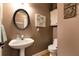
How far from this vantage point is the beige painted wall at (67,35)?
54.2 inches

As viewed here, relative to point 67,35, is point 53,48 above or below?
below

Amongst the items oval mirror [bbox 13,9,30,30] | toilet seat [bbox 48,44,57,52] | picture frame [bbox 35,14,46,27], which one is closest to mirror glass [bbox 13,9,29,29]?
oval mirror [bbox 13,9,30,30]

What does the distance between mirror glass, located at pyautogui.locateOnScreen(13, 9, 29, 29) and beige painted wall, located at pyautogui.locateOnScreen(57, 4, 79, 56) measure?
384 mm

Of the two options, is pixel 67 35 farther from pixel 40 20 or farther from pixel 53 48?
pixel 40 20

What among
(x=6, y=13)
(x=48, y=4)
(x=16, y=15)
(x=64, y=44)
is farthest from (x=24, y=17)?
(x=64, y=44)

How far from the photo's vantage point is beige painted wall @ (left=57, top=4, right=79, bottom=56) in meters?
1.38

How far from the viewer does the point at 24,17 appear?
4.77 feet

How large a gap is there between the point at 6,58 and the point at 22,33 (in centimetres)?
33

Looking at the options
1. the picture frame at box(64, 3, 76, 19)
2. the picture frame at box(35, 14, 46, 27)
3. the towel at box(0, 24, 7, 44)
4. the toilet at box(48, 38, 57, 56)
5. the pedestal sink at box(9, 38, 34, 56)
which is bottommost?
the toilet at box(48, 38, 57, 56)

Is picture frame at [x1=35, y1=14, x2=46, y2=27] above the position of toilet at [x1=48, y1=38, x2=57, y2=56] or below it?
above

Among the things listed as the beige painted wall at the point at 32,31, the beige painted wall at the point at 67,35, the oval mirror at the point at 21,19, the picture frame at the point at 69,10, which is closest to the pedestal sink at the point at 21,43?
the beige painted wall at the point at 32,31

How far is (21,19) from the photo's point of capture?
145 cm

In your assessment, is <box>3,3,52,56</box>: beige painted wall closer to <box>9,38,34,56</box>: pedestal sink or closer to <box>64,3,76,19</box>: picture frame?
<box>9,38,34,56</box>: pedestal sink

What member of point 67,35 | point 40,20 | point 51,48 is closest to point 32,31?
point 40,20
